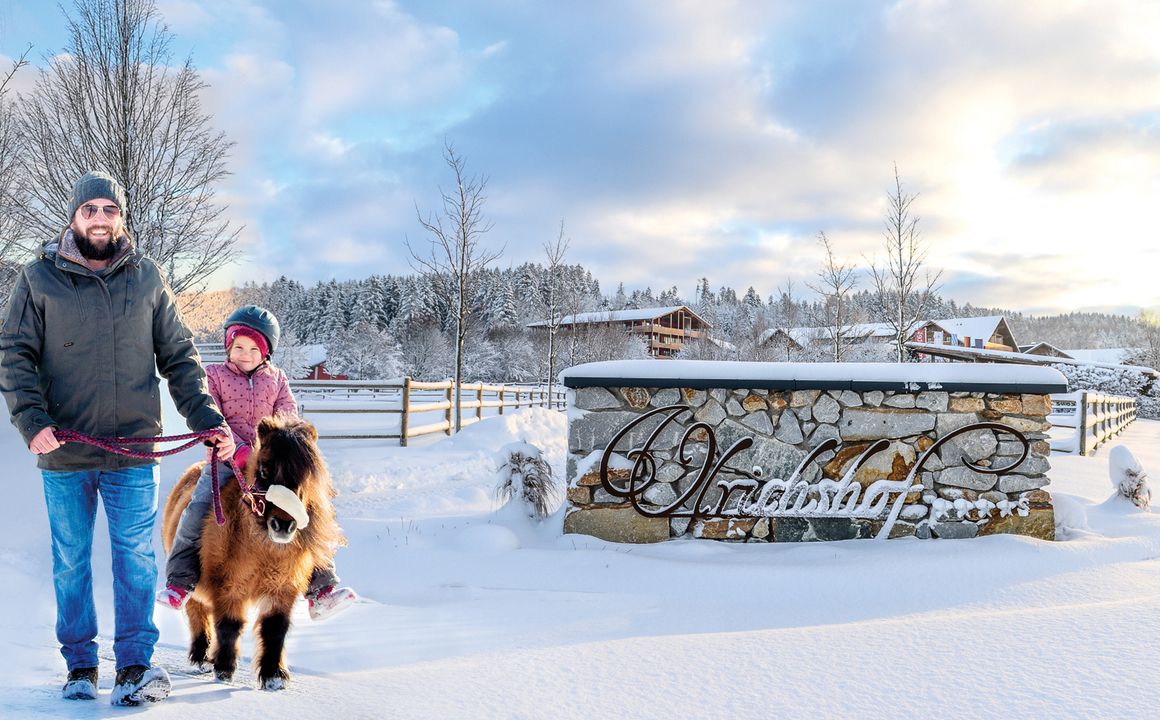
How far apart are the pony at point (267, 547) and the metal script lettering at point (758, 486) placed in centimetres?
360

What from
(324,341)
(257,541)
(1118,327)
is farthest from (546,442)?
(1118,327)

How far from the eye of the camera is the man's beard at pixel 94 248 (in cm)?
255

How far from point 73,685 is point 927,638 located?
3122 mm

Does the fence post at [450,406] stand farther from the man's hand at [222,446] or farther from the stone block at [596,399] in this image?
the man's hand at [222,446]

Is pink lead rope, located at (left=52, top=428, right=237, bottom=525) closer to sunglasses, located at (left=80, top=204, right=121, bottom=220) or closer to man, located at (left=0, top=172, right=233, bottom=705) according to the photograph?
man, located at (left=0, top=172, right=233, bottom=705)

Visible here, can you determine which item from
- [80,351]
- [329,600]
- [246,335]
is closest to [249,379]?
[246,335]

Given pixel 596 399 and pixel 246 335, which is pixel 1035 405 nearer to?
pixel 596 399

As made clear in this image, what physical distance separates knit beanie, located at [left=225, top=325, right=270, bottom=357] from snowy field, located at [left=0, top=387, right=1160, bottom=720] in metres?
1.36

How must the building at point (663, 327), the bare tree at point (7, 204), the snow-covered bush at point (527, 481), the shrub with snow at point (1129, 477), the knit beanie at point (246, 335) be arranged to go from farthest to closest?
the building at point (663, 327) → the bare tree at point (7, 204) → the shrub with snow at point (1129, 477) → the snow-covered bush at point (527, 481) → the knit beanie at point (246, 335)

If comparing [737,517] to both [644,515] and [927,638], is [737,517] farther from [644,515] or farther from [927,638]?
[927,638]

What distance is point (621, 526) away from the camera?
6.16 meters

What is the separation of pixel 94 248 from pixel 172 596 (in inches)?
53.8

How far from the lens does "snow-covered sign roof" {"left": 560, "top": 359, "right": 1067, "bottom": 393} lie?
6141 millimetres

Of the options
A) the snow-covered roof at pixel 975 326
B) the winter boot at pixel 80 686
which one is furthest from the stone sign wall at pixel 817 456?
the snow-covered roof at pixel 975 326
